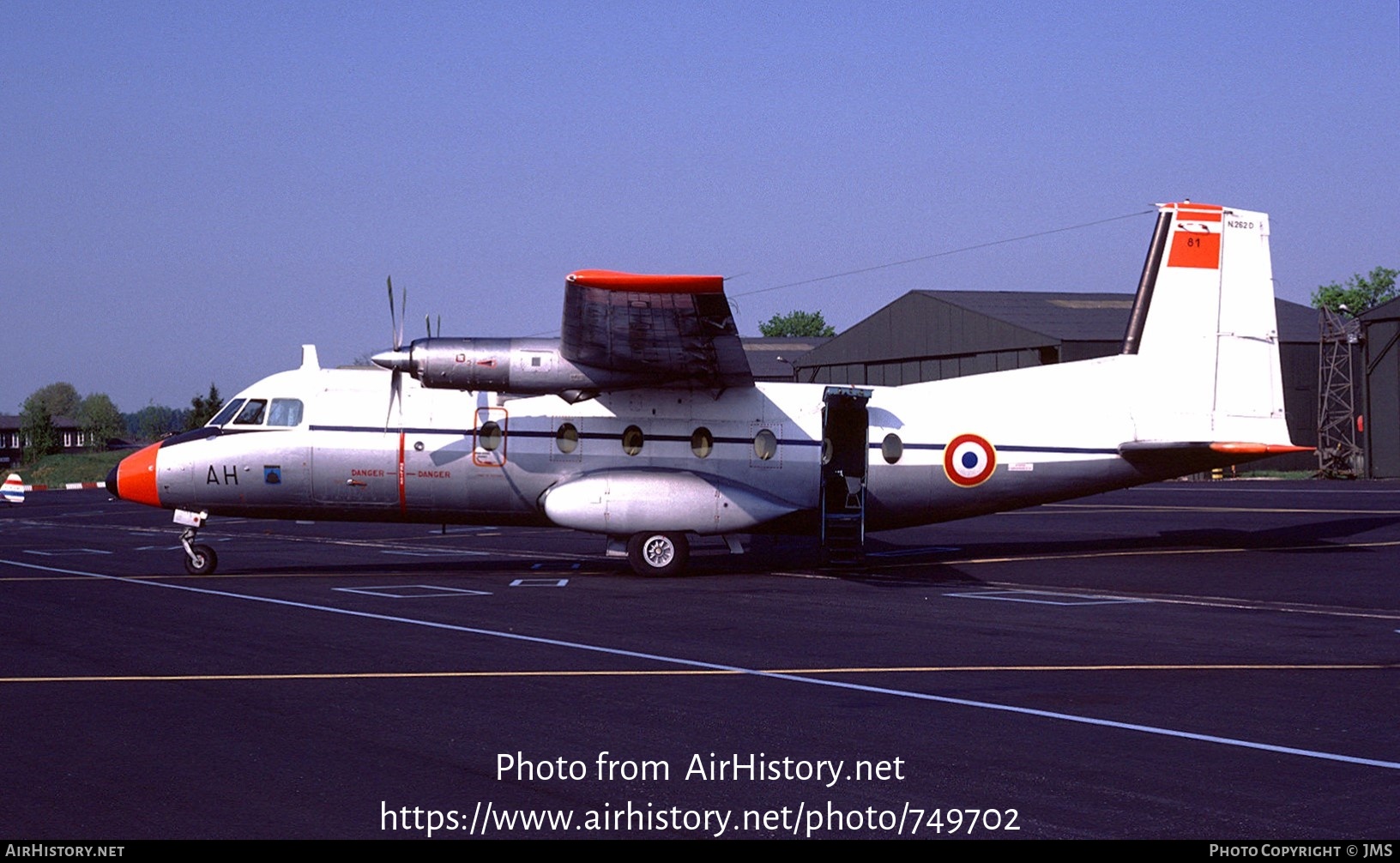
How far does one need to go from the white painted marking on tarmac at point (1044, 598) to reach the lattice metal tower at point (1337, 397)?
4740 centimetres

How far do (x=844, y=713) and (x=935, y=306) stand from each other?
59727 mm

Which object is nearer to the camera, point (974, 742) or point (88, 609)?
point (974, 742)

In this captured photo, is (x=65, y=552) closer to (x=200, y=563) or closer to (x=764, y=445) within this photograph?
(x=200, y=563)

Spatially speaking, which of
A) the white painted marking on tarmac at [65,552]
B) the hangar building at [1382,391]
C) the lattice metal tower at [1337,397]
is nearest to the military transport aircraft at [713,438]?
the white painted marking on tarmac at [65,552]

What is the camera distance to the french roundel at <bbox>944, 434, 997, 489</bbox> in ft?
67.8

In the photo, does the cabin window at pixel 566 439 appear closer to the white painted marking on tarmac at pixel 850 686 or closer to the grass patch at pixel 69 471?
the white painted marking on tarmac at pixel 850 686

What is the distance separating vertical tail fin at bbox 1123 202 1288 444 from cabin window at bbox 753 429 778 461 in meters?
6.30

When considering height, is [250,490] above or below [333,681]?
above

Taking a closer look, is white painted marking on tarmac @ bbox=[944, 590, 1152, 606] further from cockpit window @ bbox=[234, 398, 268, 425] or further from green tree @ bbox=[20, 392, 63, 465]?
green tree @ bbox=[20, 392, 63, 465]

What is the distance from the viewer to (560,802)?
275 inches

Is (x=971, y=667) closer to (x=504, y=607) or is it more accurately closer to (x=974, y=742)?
(x=974, y=742)

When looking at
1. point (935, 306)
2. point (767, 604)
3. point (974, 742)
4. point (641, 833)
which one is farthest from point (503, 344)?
point (935, 306)

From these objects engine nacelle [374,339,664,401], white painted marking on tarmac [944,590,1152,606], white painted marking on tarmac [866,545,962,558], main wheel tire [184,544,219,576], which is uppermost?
engine nacelle [374,339,664,401]

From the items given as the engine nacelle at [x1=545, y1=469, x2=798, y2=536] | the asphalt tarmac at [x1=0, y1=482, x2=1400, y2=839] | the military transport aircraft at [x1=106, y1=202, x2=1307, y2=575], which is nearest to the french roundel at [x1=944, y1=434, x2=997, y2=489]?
the military transport aircraft at [x1=106, y1=202, x2=1307, y2=575]
